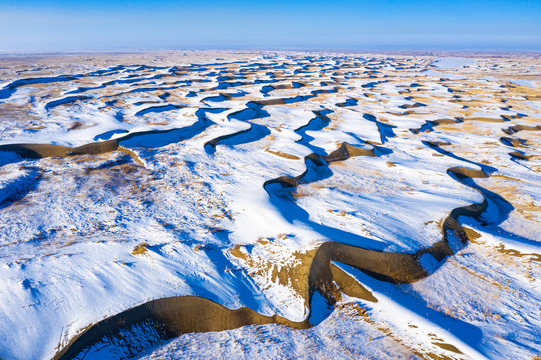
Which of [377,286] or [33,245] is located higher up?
[33,245]

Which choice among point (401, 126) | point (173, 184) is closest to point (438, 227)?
point (173, 184)

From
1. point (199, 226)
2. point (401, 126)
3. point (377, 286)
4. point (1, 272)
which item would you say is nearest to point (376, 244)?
point (377, 286)

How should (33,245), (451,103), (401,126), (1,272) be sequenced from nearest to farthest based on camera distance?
1. (1,272)
2. (33,245)
3. (401,126)
4. (451,103)

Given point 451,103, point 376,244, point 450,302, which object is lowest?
point 450,302

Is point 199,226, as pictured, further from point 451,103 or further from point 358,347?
point 451,103

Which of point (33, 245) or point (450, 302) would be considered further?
point (33, 245)

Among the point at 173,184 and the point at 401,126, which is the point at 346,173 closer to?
the point at 173,184

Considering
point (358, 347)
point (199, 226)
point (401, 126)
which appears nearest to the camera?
point (358, 347)
